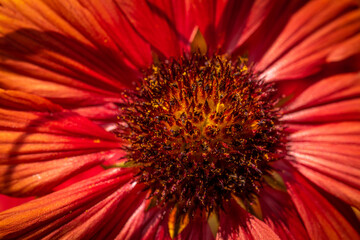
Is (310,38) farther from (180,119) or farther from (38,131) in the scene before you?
(38,131)

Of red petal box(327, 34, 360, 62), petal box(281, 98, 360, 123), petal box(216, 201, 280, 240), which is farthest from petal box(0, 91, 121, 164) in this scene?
red petal box(327, 34, 360, 62)

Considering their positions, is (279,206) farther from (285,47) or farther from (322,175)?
(285,47)

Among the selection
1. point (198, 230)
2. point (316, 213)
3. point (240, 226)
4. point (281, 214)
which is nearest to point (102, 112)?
point (198, 230)

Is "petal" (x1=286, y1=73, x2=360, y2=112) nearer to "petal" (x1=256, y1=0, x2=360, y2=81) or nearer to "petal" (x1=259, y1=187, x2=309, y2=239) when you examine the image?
"petal" (x1=256, y1=0, x2=360, y2=81)

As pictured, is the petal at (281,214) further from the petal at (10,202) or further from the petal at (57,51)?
the petal at (10,202)

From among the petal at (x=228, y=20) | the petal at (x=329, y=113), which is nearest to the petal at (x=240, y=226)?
the petal at (x=329, y=113)

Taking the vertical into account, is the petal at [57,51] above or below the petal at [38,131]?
above

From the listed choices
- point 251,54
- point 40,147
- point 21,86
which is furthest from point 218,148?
point 21,86
